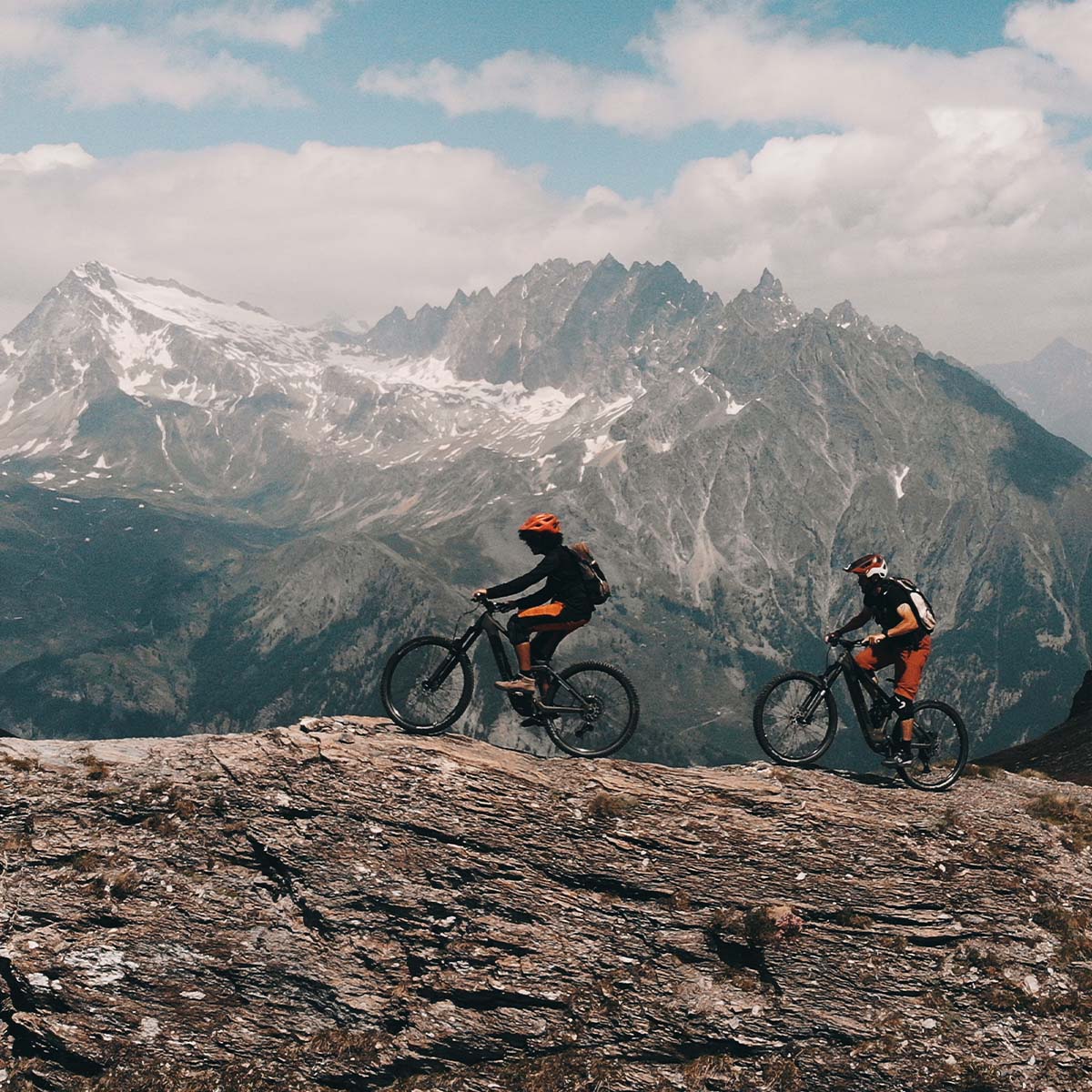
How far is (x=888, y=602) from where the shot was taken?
1844 cm

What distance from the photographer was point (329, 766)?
16.4m

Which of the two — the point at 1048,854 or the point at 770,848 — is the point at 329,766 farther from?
the point at 1048,854

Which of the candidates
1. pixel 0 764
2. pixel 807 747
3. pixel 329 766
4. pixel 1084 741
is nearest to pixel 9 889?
pixel 0 764

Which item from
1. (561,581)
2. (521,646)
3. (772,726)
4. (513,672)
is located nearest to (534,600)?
(561,581)

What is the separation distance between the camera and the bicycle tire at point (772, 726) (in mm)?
18062

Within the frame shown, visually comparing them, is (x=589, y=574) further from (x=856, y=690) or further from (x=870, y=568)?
(x=856, y=690)

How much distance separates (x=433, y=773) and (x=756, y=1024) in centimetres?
726

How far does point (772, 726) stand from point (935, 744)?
12.9 ft

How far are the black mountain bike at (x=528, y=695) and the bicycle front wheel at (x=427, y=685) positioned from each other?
0.06ft

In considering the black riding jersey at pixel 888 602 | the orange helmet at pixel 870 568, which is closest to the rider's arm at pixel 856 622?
the black riding jersey at pixel 888 602

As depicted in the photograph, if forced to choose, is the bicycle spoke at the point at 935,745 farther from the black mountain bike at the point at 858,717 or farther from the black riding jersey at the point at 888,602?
the black riding jersey at the point at 888,602

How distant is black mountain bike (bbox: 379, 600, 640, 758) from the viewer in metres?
17.5

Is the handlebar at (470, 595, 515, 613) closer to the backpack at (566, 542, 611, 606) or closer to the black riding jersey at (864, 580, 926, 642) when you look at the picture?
the backpack at (566, 542, 611, 606)

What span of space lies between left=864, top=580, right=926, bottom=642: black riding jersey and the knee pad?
135 centimetres
